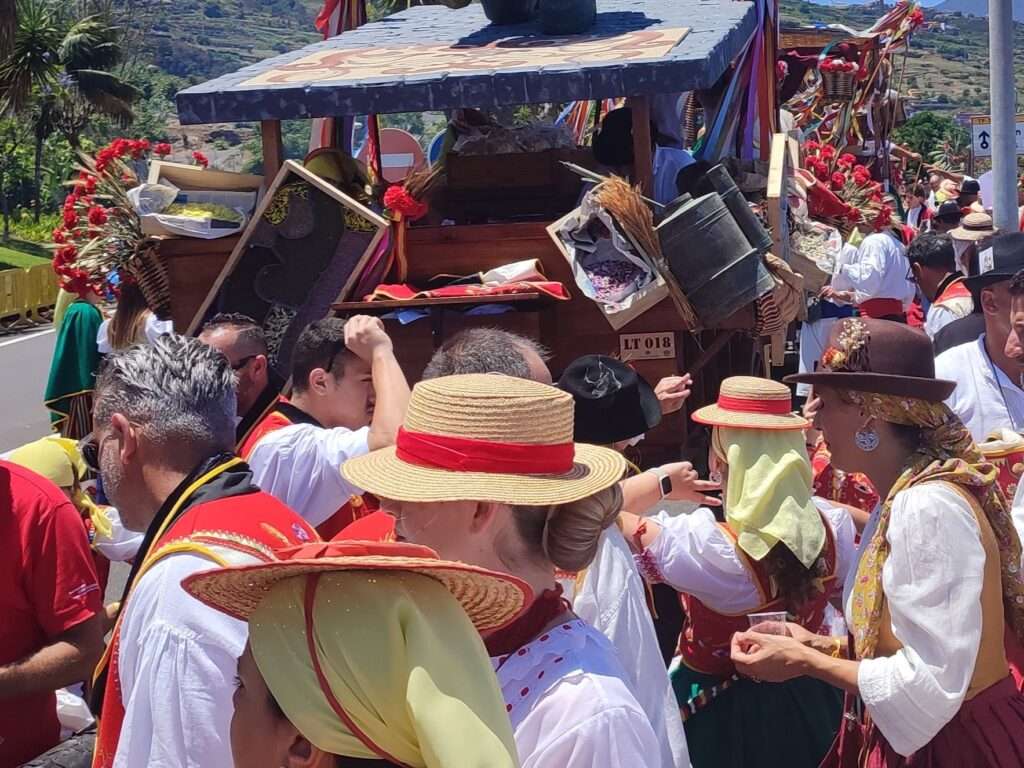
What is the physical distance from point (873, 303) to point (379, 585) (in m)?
8.09

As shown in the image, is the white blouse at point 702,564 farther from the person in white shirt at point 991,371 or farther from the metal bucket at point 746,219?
the person in white shirt at point 991,371

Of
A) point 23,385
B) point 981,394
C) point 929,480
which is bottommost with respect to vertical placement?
point 23,385

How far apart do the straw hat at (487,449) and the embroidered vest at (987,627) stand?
109cm

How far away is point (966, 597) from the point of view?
2.95 meters

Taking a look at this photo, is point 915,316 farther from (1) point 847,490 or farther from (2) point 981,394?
(1) point 847,490

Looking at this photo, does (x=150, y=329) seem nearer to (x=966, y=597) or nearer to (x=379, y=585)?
(x=966, y=597)

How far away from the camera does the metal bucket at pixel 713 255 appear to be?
4.98 meters

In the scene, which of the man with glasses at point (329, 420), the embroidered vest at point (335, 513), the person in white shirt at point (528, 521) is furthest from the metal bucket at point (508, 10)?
the person in white shirt at point (528, 521)

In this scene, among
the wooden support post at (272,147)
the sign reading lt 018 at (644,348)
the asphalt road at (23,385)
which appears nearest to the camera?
the sign reading lt 018 at (644,348)

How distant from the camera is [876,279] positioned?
911cm

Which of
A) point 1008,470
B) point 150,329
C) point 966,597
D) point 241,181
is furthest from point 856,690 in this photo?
point 150,329

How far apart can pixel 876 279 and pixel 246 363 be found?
226 inches

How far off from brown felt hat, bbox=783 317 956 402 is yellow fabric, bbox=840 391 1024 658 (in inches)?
1.4

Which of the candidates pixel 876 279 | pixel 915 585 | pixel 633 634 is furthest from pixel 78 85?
pixel 915 585
